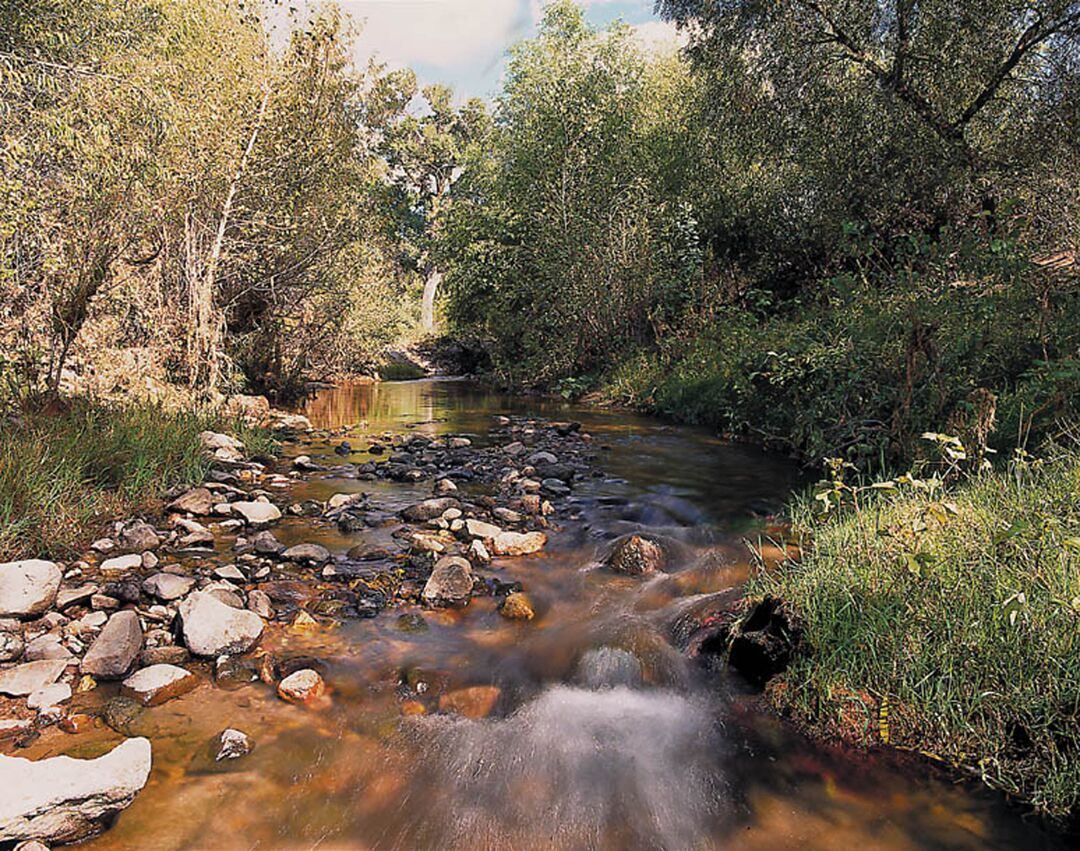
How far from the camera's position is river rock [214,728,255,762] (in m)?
3.44

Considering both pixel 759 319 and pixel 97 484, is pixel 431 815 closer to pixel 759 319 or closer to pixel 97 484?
pixel 97 484

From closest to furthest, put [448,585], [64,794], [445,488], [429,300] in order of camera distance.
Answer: [64,794], [448,585], [445,488], [429,300]

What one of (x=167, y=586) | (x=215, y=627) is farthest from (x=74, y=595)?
(x=215, y=627)

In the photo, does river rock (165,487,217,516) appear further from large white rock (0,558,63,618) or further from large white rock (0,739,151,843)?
large white rock (0,739,151,843)

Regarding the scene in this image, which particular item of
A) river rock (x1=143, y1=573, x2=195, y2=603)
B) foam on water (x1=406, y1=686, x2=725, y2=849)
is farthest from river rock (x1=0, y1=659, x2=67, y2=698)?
foam on water (x1=406, y1=686, x2=725, y2=849)

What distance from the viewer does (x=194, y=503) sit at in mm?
7180

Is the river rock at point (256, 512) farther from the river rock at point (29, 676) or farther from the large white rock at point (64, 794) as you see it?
the large white rock at point (64, 794)

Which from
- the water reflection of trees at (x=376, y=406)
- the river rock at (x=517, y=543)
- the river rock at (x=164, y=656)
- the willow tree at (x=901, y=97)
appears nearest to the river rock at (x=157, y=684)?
the river rock at (x=164, y=656)

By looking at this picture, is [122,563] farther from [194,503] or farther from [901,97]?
[901,97]

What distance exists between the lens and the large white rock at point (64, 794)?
2648 millimetres

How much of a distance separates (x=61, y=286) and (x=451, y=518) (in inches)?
223

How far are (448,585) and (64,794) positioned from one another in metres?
2.92

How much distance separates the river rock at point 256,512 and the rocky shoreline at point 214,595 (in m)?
0.02

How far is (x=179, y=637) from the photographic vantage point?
446 cm
